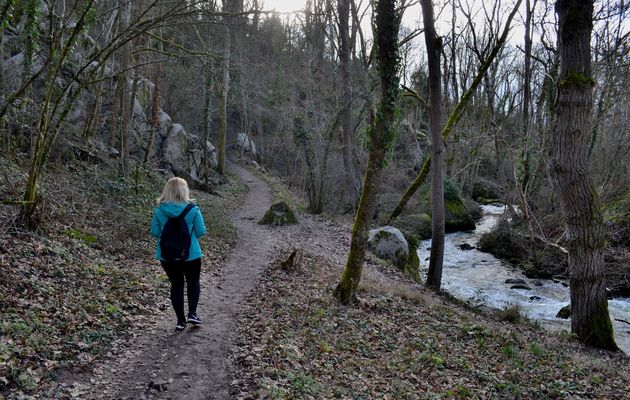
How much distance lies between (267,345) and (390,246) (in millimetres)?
9868

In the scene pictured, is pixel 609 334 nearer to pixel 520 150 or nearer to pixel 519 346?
pixel 519 346

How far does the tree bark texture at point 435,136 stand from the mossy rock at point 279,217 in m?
6.61

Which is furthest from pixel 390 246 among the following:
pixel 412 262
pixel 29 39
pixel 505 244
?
pixel 29 39

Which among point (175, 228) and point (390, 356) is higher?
point (175, 228)

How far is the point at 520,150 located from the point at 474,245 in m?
6.03

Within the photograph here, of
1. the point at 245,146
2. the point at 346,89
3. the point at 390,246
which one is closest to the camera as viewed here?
the point at 390,246

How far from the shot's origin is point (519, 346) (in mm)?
8484

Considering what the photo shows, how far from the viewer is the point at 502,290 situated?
52.4 ft

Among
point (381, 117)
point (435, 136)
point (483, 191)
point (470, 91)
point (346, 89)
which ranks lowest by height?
point (483, 191)

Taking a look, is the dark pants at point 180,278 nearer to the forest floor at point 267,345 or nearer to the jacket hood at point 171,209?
the forest floor at point 267,345

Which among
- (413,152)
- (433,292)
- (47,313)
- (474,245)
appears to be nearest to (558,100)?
(433,292)

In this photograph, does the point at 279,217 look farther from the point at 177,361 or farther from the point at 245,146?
the point at 245,146

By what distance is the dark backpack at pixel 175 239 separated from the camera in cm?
629

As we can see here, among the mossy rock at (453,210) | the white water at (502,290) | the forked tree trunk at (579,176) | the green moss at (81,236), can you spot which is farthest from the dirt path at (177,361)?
the mossy rock at (453,210)
